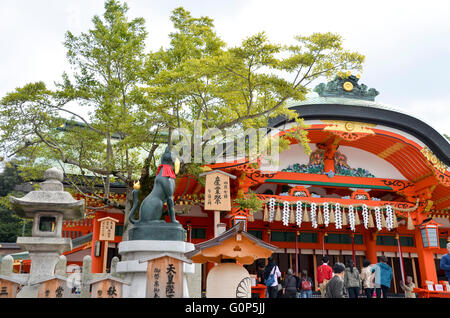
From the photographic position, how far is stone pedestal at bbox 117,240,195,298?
19.7ft

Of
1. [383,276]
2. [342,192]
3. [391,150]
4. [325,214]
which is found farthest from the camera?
[342,192]

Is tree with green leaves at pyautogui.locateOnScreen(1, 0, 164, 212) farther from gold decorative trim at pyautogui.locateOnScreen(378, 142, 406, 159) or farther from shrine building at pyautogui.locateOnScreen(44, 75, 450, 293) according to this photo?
gold decorative trim at pyautogui.locateOnScreen(378, 142, 406, 159)

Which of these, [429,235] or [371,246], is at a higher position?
[429,235]

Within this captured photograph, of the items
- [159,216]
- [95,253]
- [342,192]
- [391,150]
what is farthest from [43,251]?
[391,150]

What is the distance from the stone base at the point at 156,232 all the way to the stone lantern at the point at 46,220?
234 centimetres

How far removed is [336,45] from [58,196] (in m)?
7.39

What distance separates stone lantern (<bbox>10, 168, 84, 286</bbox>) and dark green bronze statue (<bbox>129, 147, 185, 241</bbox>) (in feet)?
7.49

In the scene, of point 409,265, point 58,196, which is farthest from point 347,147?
point 58,196

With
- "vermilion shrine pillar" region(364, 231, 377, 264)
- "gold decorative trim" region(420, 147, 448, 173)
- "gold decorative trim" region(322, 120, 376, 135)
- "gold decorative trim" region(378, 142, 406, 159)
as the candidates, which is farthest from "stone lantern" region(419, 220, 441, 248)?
"gold decorative trim" region(322, 120, 376, 135)

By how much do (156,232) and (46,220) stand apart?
3.37 metres

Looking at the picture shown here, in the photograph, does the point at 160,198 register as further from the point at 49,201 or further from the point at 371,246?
the point at 371,246

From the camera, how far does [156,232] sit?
20.9ft

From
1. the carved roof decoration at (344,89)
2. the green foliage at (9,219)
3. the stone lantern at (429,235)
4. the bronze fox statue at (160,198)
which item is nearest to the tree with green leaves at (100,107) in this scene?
the bronze fox statue at (160,198)

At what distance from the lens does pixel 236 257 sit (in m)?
6.30
